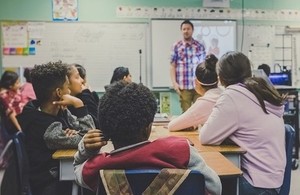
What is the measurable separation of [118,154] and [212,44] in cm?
478

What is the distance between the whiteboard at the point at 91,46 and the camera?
18.0 feet

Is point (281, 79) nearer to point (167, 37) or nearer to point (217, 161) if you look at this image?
point (167, 37)

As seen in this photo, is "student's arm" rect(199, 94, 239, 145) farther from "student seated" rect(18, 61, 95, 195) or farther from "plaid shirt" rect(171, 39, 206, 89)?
"plaid shirt" rect(171, 39, 206, 89)

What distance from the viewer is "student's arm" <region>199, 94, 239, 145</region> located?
2.03 m

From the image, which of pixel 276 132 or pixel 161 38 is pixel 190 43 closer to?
pixel 161 38

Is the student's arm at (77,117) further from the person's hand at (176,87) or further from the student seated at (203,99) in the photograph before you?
the person's hand at (176,87)

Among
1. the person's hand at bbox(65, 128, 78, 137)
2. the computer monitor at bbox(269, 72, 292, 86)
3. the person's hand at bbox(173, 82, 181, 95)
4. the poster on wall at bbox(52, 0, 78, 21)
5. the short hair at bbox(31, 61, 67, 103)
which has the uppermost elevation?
the poster on wall at bbox(52, 0, 78, 21)

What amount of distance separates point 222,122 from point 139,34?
12.4 feet

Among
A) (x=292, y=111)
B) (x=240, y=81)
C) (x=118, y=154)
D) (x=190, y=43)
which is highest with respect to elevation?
(x=190, y=43)

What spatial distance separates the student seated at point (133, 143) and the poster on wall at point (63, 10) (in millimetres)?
4441

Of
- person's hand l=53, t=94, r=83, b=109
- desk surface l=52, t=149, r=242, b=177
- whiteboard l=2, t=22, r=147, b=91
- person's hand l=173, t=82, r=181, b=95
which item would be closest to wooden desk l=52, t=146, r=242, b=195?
desk surface l=52, t=149, r=242, b=177

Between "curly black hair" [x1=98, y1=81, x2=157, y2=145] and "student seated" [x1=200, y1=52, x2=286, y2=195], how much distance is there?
823mm

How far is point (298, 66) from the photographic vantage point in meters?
6.05

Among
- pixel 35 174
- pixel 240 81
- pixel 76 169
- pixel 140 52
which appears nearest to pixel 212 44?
pixel 140 52
